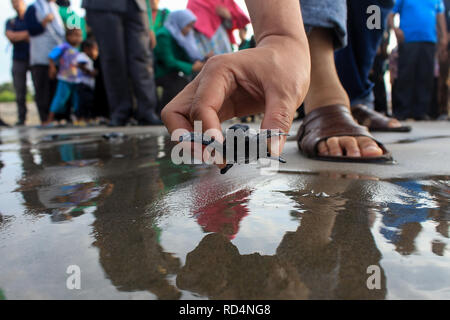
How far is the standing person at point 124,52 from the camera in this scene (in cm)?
402

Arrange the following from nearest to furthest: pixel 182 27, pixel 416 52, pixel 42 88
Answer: pixel 416 52 → pixel 182 27 → pixel 42 88

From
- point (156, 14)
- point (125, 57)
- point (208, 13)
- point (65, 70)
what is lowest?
point (65, 70)

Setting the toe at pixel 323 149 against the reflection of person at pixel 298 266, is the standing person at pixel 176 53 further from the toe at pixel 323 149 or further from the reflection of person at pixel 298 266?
the reflection of person at pixel 298 266

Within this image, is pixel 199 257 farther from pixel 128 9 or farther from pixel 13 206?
pixel 128 9

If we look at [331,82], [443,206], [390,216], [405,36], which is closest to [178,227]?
[390,216]

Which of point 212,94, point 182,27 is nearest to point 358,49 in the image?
point 212,94

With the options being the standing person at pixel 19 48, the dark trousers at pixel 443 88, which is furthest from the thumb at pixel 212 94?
the standing person at pixel 19 48

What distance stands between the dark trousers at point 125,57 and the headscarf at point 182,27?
73 cm

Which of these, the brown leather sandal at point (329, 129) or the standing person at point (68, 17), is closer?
the brown leather sandal at point (329, 129)

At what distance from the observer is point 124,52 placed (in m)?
4.31

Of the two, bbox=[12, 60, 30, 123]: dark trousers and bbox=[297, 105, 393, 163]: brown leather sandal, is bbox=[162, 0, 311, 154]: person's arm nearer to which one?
bbox=[297, 105, 393, 163]: brown leather sandal

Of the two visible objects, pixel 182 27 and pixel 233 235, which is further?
pixel 182 27

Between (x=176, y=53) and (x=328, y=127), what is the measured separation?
438cm

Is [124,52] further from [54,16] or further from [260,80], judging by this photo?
[260,80]
